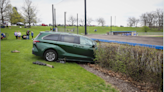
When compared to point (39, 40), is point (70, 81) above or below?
below

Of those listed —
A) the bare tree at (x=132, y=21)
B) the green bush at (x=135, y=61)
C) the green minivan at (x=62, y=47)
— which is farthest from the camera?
the bare tree at (x=132, y=21)

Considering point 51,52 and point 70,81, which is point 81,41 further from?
point 70,81

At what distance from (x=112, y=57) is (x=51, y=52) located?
349 centimetres

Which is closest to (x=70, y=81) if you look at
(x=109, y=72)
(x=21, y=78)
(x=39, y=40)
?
(x=21, y=78)

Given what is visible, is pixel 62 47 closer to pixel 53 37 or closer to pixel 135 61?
pixel 53 37

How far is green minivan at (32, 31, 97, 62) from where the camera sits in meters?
7.35

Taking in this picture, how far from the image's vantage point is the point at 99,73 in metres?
6.48

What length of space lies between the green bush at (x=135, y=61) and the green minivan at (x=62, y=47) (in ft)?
3.05

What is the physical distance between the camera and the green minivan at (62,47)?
735 centimetres

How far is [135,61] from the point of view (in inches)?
205

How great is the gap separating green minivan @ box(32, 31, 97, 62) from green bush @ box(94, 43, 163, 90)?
0.93m

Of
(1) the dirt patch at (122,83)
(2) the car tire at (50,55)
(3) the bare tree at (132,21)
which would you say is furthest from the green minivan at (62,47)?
(3) the bare tree at (132,21)

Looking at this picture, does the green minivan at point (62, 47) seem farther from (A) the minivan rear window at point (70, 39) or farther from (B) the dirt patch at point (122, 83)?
(B) the dirt patch at point (122, 83)

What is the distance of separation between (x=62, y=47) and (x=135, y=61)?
160 inches
